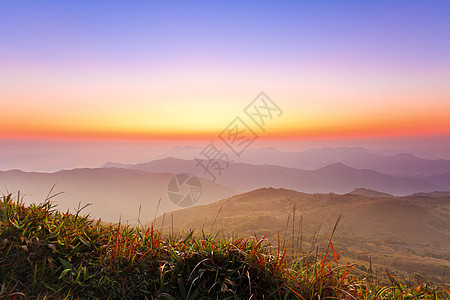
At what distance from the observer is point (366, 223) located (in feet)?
198

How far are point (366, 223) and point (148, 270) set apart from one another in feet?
225

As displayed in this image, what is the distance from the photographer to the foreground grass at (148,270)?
252cm

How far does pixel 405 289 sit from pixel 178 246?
2.84m

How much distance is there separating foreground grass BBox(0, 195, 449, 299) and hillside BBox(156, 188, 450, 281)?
29.8m

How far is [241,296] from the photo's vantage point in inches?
101

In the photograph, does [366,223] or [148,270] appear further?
[366,223]

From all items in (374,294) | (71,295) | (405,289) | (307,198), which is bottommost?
(307,198)

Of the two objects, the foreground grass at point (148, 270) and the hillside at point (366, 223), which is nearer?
the foreground grass at point (148, 270)

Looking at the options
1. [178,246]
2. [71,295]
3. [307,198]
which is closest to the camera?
[71,295]

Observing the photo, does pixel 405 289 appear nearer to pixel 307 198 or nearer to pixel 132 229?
pixel 132 229

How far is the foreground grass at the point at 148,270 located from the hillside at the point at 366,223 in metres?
29.8

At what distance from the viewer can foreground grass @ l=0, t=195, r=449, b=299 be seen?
8.27 feet

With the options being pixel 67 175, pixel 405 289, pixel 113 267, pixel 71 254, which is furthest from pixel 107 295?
pixel 67 175

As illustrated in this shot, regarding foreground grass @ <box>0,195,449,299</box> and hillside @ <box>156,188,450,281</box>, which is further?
hillside @ <box>156,188,450,281</box>
